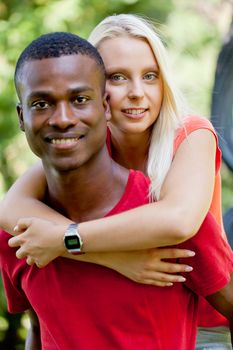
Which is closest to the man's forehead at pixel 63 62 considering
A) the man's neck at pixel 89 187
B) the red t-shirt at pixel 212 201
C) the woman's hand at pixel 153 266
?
the man's neck at pixel 89 187

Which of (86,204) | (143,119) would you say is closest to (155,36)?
(143,119)

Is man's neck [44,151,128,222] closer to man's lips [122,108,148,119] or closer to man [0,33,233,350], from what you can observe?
man [0,33,233,350]

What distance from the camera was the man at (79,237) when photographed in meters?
2.32

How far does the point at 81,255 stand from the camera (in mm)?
2453

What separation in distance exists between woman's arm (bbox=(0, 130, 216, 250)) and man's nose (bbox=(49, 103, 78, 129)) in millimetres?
315

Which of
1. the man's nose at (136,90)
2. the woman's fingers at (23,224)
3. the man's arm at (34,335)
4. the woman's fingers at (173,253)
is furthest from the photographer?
the man's nose at (136,90)

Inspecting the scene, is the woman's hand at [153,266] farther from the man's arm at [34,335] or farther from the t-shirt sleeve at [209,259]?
the man's arm at [34,335]

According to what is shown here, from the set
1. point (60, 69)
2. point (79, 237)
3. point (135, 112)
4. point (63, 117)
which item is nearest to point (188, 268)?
point (79, 237)

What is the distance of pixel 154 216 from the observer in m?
2.43

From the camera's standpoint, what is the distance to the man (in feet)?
7.61

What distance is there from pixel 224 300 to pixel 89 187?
19.6 inches

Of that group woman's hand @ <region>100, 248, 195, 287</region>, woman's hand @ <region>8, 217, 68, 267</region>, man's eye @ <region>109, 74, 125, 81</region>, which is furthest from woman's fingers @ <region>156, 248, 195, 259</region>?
man's eye @ <region>109, 74, 125, 81</region>

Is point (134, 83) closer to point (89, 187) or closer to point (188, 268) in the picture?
point (89, 187)

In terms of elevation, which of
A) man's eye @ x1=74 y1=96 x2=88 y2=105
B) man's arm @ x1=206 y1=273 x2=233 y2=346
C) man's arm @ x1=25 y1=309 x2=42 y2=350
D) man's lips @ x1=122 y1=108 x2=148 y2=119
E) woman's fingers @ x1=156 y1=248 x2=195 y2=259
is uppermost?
man's lips @ x1=122 y1=108 x2=148 y2=119
